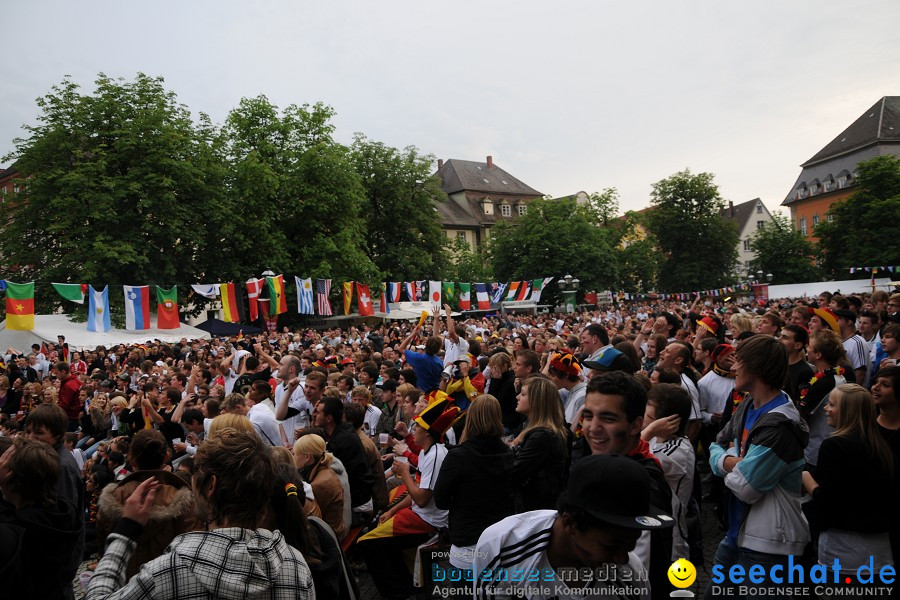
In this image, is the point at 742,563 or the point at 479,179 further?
the point at 479,179

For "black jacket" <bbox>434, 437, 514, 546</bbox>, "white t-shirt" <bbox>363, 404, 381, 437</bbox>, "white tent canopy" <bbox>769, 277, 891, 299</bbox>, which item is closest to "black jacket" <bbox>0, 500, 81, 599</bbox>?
"black jacket" <bbox>434, 437, 514, 546</bbox>

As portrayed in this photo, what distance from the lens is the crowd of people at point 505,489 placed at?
6.61ft

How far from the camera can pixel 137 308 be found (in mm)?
21188

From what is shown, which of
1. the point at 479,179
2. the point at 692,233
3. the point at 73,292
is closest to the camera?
the point at 73,292

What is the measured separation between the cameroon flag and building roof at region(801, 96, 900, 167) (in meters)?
69.0

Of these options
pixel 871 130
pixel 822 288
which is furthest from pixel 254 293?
pixel 871 130

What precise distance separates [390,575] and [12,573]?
2.65 metres

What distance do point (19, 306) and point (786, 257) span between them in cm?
6210

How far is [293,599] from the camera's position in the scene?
2.15 metres

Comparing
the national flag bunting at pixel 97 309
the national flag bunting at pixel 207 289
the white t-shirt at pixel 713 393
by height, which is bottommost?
the white t-shirt at pixel 713 393

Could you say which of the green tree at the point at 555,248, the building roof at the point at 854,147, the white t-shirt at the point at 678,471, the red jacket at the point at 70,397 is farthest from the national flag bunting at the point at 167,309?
the building roof at the point at 854,147

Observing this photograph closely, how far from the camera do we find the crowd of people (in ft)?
6.61

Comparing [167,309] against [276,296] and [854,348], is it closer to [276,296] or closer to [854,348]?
[276,296]

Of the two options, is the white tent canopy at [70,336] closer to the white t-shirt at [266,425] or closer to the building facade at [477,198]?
the white t-shirt at [266,425]
